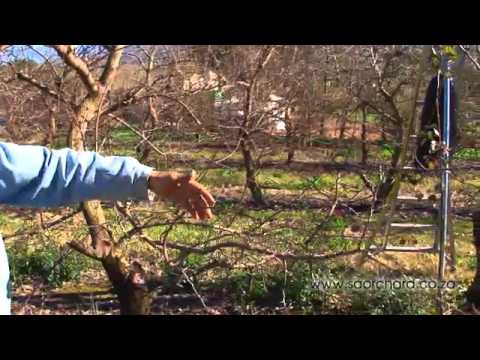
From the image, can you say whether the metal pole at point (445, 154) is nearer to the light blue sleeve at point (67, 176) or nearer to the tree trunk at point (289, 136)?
the tree trunk at point (289, 136)

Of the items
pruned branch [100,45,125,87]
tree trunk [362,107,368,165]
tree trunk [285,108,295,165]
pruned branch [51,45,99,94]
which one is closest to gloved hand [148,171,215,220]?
pruned branch [51,45,99,94]

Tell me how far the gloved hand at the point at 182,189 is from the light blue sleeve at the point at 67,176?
0.02 m

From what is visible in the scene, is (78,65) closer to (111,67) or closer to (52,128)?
(111,67)

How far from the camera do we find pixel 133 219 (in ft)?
12.5

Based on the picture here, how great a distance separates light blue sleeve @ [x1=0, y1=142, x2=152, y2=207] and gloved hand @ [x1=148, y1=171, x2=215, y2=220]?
0.07 feet

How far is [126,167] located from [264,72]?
268 cm

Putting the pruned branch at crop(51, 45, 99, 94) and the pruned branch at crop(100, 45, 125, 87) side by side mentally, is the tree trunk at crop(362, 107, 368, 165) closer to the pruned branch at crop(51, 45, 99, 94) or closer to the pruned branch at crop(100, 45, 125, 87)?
the pruned branch at crop(100, 45, 125, 87)

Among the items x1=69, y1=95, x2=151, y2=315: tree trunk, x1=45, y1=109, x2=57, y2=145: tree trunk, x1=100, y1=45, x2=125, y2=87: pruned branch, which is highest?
x1=100, y1=45, x2=125, y2=87: pruned branch

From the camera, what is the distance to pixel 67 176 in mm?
1332

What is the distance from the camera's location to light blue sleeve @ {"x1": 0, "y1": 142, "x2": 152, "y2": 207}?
132cm

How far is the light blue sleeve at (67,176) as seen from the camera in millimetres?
1317

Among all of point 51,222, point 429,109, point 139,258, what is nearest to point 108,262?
point 139,258

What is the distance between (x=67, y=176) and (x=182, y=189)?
24 cm

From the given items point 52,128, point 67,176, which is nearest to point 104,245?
point 52,128
